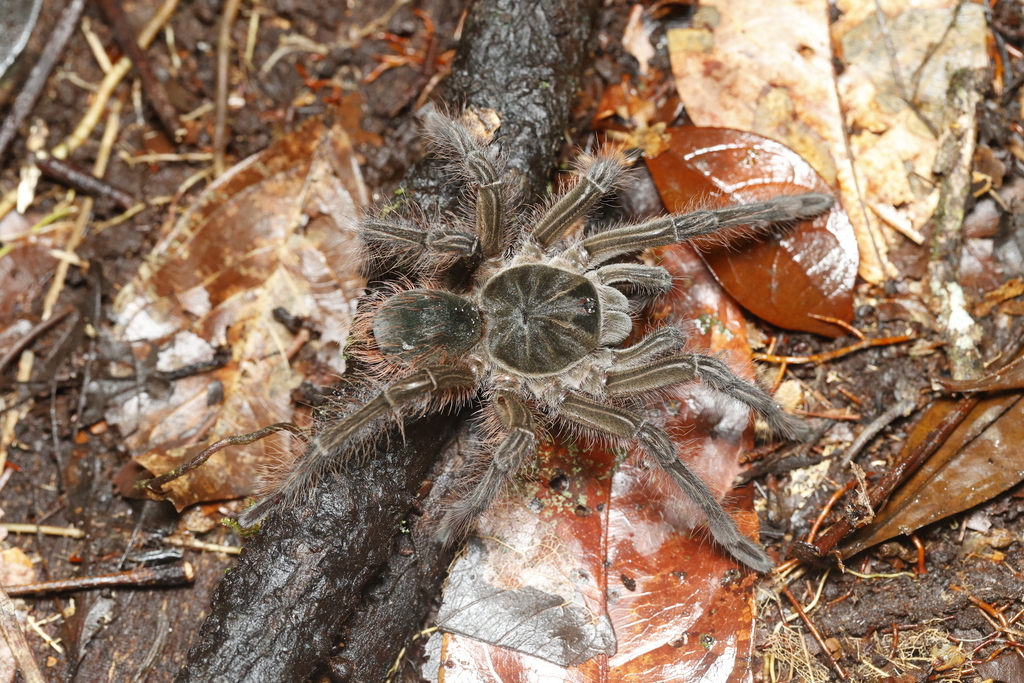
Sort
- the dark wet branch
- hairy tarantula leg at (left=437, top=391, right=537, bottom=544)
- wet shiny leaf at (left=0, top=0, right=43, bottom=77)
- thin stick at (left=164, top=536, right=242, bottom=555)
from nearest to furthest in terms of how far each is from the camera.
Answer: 1. the dark wet branch
2. hairy tarantula leg at (left=437, top=391, right=537, bottom=544)
3. thin stick at (left=164, top=536, right=242, bottom=555)
4. wet shiny leaf at (left=0, top=0, right=43, bottom=77)

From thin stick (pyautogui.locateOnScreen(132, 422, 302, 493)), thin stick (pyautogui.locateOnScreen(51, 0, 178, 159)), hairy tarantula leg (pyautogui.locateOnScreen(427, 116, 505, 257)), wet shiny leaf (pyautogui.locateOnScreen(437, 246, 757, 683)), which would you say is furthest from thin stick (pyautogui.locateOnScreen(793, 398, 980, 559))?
thin stick (pyautogui.locateOnScreen(51, 0, 178, 159))

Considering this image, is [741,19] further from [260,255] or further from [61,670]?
[61,670]

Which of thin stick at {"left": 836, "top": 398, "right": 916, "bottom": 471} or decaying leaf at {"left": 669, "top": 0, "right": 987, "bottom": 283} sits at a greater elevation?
decaying leaf at {"left": 669, "top": 0, "right": 987, "bottom": 283}

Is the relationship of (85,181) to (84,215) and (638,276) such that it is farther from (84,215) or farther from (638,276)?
(638,276)

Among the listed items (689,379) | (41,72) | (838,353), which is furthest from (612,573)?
(41,72)

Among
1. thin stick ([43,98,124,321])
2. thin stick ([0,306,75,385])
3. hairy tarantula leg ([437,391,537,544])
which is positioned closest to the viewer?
hairy tarantula leg ([437,391,537,544])

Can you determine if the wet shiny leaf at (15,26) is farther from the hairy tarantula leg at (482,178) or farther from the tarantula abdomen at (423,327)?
the tarantula abdomen at (423,327)

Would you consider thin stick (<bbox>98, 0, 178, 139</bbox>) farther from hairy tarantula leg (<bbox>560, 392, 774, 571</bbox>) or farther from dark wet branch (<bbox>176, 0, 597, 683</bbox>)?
hairy tarantula leg (<bbox>560, 392, 774, 571</bbox>)

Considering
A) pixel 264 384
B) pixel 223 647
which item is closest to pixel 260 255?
pixel 264 384
